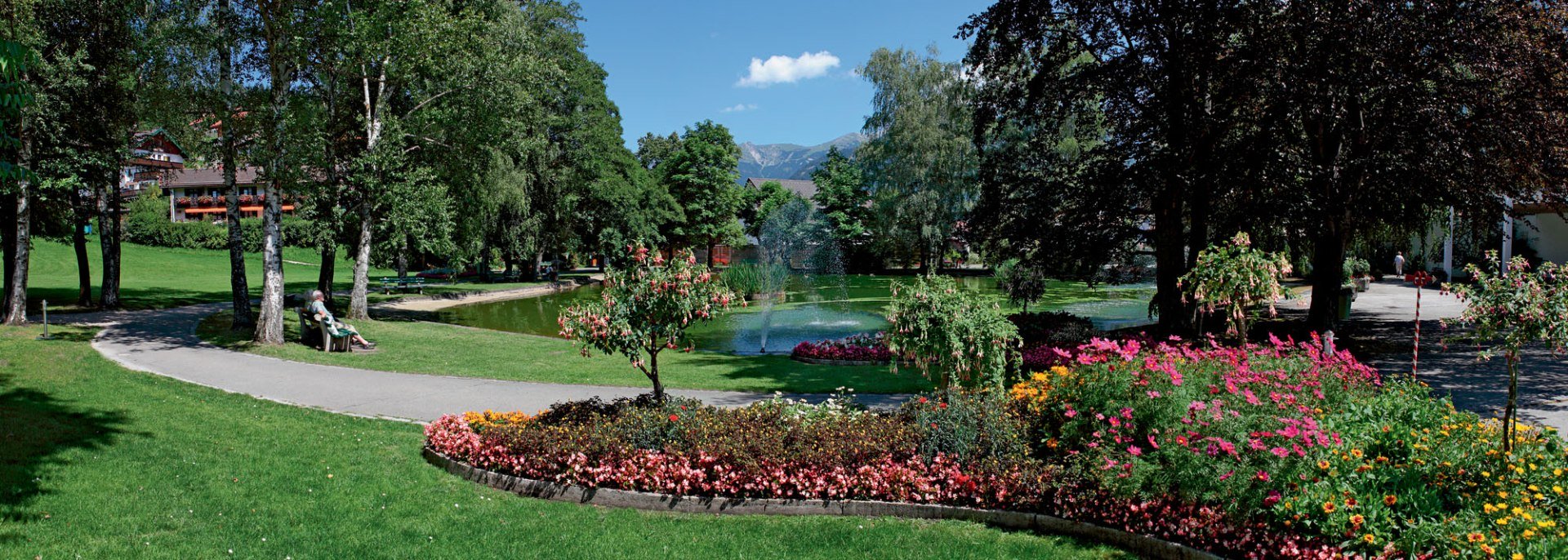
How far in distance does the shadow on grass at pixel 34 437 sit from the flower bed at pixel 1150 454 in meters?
3.02

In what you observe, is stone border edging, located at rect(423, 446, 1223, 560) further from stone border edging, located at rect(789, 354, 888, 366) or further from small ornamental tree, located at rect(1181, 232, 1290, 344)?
stone border edging, located at rect(789, 354, 888, 366)

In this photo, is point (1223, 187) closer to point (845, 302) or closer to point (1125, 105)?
point (1125, 105)

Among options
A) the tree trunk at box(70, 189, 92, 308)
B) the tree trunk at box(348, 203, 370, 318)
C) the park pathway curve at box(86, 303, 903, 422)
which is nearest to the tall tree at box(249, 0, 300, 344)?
the park pathway curve at box(86, 303, 903, 422)

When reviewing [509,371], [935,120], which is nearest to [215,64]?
[509,371]

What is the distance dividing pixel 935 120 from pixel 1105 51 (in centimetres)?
2623

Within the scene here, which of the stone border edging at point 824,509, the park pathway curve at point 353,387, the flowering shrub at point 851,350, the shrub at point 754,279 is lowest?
the stone border edging at point 824,509

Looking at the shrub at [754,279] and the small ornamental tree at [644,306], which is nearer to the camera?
the small ornamental tree at [644,306]

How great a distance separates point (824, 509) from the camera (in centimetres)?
666

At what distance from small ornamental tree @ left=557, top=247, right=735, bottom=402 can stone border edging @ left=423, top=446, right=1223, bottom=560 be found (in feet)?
4.28

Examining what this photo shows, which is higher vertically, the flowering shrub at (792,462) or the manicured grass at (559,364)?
the flowering shrub at (792,462)

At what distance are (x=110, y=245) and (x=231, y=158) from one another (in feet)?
26.5

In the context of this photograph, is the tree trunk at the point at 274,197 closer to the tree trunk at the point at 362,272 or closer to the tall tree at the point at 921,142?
the tree trunk at the point at 362,272

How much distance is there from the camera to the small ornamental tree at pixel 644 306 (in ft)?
25.3

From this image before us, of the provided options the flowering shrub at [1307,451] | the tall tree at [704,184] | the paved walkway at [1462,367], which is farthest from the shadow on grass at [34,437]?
the tall tree at [704,184]
